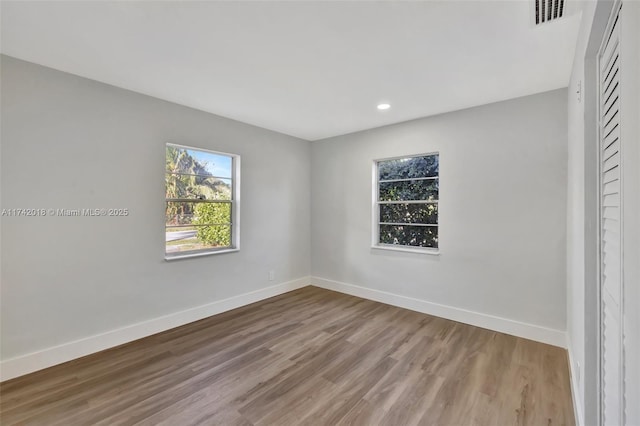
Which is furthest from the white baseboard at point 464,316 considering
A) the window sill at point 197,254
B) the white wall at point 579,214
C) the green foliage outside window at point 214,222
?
the green foliage outside window at point 214,222

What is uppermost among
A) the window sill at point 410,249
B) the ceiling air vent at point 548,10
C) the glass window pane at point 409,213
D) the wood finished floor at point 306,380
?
the ceiling air vent at point 548,10

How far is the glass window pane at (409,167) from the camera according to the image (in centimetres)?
362

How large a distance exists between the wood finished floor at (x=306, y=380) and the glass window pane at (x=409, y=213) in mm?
1360

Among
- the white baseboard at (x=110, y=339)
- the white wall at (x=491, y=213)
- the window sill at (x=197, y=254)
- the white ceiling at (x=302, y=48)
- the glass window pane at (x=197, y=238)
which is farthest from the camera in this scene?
the glass window pane at (x=197, y=238)

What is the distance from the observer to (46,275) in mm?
2348

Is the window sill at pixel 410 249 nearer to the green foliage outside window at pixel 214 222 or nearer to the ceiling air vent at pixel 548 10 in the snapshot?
the green foliage outside window at pixel 214 222

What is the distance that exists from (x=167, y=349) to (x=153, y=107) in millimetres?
2524

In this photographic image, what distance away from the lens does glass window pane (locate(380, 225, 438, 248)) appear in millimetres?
3619

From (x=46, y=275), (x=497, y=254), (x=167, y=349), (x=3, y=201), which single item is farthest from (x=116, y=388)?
(x=497, y=254)

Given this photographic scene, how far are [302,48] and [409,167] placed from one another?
2.36 metres

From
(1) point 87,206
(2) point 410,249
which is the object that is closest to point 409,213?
(2) point 410,249

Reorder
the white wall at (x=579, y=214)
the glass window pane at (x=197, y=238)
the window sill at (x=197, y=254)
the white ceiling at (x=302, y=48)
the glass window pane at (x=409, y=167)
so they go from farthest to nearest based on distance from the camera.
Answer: the glass window pane at (x=409, y=167)
the glass window pane at (x=197, y=238)
the window sill at (x=197, y=254)
the white ceiling at (x=302, y=48)
the white wall at (x=579, y=214)

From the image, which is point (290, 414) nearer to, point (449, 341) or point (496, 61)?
point (449, 341)

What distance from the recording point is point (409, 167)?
3842 mm
